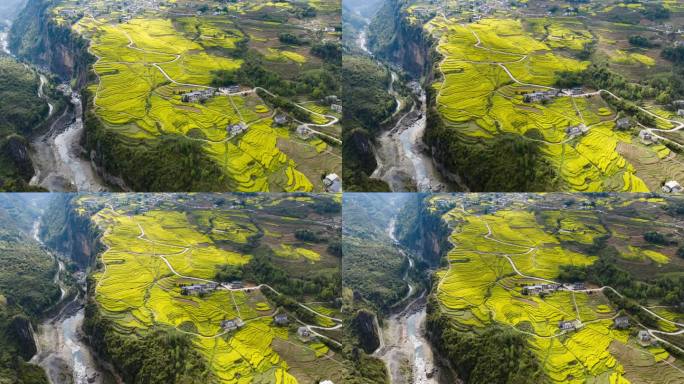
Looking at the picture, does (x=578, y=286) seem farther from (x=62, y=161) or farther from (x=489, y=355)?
(x=62, y=161)

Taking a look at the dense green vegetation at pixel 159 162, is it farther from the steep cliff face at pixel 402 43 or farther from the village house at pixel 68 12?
the steep cliff face at pixel 402 43

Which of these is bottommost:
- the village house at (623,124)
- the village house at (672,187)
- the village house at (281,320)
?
the village house at (281,320)

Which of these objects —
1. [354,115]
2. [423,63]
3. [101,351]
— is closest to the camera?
[101,351]

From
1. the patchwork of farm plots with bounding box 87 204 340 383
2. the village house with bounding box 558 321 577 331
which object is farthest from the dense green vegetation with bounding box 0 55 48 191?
the village house with bounding box 558 321 577 331

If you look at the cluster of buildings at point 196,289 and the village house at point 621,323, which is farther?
the cluster of buildings at point 196,289

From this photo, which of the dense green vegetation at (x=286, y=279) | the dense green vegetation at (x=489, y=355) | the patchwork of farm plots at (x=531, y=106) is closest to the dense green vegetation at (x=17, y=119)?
the dense green vegetation at (x=286, y=279)

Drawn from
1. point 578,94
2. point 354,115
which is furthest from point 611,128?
point 354,115

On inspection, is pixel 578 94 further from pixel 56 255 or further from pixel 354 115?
pixel 56 255
